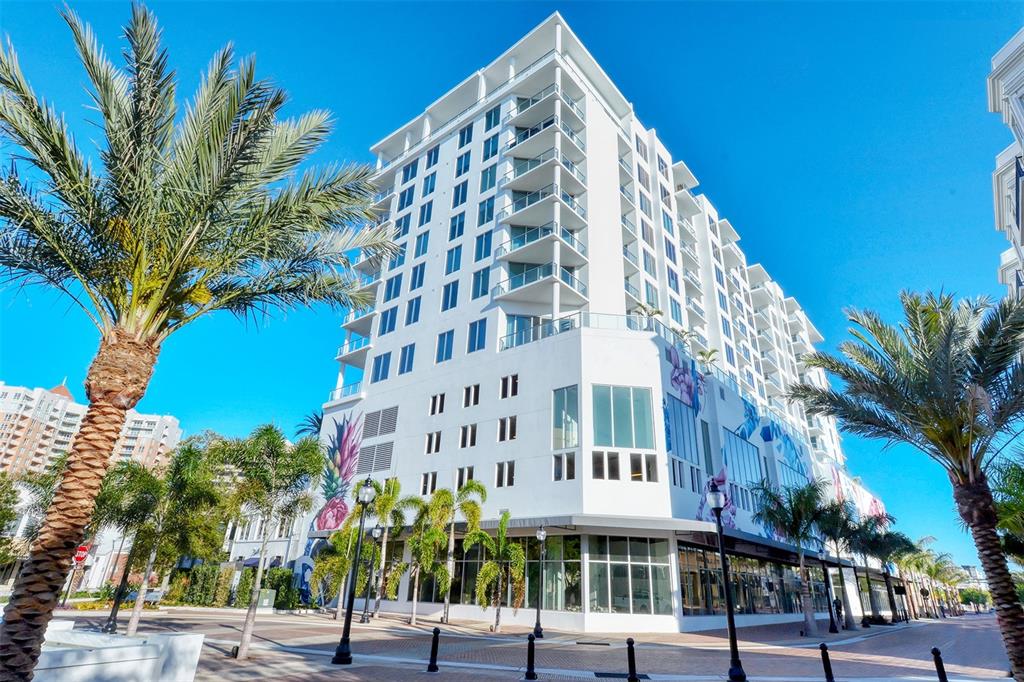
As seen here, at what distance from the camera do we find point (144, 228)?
845cm

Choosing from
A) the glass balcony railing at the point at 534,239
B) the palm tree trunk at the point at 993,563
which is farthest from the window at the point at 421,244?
the palm tree trunk at the point at 993,563

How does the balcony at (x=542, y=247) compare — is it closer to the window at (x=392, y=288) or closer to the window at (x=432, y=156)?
the window at (x=392, y=288)

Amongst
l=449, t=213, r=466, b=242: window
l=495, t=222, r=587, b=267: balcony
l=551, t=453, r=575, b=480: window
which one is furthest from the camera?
l=449, t=213, r=466, b=242: window

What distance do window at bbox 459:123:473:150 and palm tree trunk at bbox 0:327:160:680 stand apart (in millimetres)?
39849

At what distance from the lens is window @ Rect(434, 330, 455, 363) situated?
117ft

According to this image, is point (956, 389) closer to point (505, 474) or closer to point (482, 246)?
point (505, 474)

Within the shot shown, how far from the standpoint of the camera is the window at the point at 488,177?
130 feet

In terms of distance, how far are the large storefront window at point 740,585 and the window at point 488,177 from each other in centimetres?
2825

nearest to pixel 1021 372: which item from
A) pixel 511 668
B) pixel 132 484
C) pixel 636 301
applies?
pixel 511 668

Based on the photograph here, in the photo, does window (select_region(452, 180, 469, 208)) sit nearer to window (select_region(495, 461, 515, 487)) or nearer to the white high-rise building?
the white high-rise building

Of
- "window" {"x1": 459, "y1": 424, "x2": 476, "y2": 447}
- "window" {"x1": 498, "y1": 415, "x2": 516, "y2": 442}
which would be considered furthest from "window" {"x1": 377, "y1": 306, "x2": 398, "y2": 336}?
"window" {"x1": 498, "y1": 415, "x2": 516, "y2": 442}

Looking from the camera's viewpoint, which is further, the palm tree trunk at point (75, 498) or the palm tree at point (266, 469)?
the palm tree at point (266, 469)

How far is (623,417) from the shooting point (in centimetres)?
2742

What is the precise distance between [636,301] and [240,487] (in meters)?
29.0
